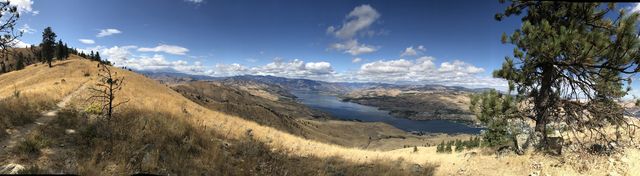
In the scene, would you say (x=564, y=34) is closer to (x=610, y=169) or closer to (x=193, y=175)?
(x=610, y=169)

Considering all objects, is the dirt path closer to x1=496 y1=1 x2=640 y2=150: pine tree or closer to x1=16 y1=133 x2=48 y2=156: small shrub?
x1=16 y1=133 x2=48 y2=156: small shrub

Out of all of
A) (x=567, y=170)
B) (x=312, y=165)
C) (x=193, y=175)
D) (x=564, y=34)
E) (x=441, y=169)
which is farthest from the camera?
(x=441, y=169)

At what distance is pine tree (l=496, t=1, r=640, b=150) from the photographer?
45.1 feet

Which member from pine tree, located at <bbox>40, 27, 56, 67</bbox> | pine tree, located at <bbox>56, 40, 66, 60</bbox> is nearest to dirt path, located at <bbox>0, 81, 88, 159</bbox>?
pine tree, located at <bbox>40, 27, 56, 67</bbox>

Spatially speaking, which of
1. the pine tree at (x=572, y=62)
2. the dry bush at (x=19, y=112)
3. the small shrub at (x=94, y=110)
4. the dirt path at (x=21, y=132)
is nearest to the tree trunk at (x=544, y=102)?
the pine tree at (x=572, y=62)

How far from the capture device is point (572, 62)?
14.9 m

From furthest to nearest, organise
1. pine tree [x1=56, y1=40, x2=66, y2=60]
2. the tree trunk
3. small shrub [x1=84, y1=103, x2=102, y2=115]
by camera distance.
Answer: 1. pine tree [x1=56, y1=40, x2=66, y2=60]
2. small shrub [x1=84, y1=103, x2=102, y2=115]
3. the tree trunk

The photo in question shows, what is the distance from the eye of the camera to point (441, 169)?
17484mm

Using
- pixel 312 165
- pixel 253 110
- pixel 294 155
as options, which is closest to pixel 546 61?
pixel 312 165

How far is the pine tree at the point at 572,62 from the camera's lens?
1376cm

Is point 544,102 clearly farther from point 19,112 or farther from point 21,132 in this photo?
point 19,112

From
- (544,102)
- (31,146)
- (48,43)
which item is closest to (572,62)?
(544,102)

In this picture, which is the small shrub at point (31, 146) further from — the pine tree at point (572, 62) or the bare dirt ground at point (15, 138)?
the pine tree at point (572, 62)

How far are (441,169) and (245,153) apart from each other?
9.87 meters
